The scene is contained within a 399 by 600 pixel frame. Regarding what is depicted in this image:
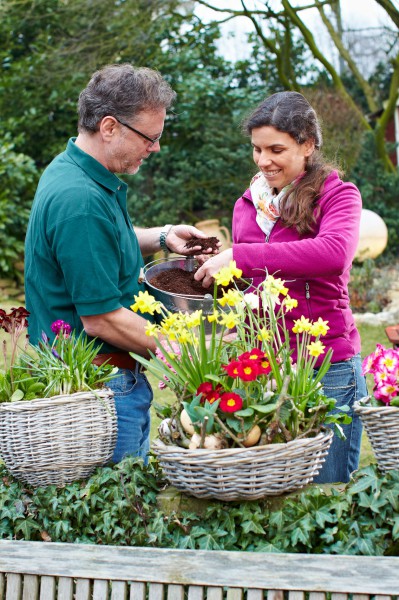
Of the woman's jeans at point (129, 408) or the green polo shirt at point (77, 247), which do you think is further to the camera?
the woman's jeans at point (129, 408)

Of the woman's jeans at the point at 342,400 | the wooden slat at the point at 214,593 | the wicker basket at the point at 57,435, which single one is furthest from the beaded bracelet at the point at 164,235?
the wooden slat at the point at 214,593

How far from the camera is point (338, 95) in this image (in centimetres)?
1204

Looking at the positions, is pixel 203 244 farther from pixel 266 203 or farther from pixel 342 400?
pixel 342 400

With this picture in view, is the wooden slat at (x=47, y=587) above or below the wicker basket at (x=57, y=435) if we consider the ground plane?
below

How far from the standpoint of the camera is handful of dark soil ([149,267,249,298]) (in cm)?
240

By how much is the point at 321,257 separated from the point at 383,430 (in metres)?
0.62

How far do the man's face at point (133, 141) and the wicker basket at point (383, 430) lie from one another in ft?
3.45

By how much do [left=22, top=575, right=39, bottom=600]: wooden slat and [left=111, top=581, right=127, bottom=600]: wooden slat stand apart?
0.64 feet

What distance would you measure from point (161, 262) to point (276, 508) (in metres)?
0.98

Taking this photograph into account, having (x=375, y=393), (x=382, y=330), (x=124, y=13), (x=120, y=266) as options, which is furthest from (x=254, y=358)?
(x=124, y=13)

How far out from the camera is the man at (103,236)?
7.36 feet

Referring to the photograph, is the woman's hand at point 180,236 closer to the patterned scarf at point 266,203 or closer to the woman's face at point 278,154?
the patterned scarf at point 266,203

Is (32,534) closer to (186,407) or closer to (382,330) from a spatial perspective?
(186,407)

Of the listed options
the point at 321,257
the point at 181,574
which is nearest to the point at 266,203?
the point at 321,257
